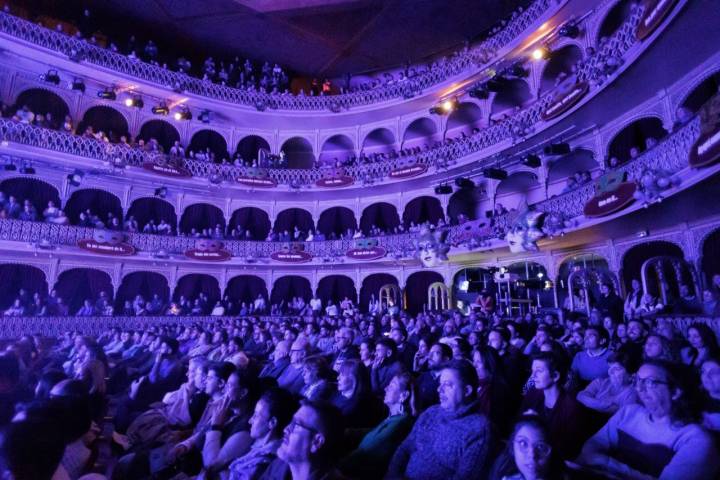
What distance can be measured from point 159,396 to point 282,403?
A: 10.6ft

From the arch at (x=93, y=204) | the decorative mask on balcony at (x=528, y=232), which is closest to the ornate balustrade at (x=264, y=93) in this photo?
the arch at (x=93, y=204)

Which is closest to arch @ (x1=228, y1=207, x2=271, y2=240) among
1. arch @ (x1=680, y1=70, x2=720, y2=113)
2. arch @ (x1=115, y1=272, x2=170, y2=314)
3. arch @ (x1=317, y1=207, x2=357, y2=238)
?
arch @ (x1=317, y1=207, x2=357, y2=238)

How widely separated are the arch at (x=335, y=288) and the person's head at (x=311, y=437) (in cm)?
1852

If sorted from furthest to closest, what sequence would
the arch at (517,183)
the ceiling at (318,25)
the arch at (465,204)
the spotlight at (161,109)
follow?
the arch at (465,204), the spotlight at (161,109), the ceiling at (318,25), the arch at (517,183)

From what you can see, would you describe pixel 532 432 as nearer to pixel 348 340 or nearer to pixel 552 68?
pixel 348 340

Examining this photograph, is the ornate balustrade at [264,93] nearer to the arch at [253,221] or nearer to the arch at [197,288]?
the arch at [253,221]

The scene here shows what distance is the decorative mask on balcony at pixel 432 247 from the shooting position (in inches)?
557

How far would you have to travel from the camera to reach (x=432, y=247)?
568 inches

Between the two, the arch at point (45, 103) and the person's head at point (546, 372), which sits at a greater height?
the arch at point (45, 103)

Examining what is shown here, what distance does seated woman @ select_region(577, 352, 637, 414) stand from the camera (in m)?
3.17

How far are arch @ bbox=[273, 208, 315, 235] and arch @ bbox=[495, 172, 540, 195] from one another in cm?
957

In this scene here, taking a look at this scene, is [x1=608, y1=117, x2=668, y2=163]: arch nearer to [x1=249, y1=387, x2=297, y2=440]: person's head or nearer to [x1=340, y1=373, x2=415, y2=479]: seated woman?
[x1=340, y1=373, x2=415, y2=479]: seated woman

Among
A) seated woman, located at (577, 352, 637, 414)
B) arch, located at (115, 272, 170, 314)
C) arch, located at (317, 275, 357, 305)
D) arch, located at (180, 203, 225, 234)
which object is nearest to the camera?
seated woman, located at (577, 352, 637, 414)

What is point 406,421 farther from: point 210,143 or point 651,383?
point 210,143
